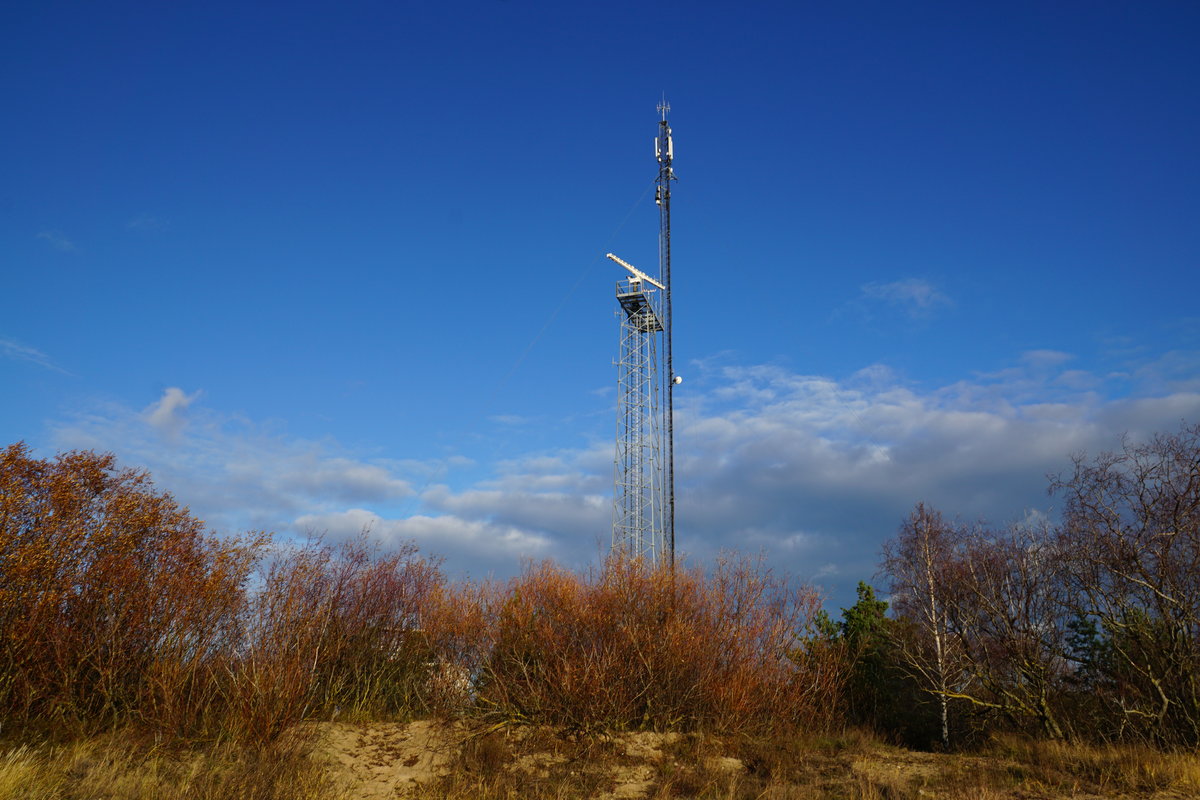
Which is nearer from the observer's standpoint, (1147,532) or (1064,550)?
(1147,532)

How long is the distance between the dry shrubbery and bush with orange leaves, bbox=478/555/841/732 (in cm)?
5

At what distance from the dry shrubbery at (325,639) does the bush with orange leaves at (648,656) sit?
0.05m

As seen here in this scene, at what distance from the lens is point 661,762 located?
52.9 feet

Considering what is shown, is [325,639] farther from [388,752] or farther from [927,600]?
[927,600]

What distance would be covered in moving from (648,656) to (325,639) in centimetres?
787

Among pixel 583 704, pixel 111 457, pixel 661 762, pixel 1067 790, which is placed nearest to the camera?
pixel 1067 790

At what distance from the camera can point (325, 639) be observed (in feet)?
60.7

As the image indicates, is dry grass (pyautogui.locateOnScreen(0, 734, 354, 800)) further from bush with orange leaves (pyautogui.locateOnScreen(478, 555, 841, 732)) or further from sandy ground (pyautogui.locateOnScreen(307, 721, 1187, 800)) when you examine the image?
bush with orange leaves (pyautogui.locateOnScreen(478, 555, 841, 732))

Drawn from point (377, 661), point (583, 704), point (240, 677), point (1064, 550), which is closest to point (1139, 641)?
point (1064, 550)

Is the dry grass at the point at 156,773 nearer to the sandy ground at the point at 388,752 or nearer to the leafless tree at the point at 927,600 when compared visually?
the sandy ground at the point at 388,752

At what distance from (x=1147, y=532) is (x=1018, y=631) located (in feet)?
13.9

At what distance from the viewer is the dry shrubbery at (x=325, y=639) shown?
1580 centimetres

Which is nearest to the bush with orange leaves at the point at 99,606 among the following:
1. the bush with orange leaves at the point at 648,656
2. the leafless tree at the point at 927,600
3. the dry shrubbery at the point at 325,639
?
the dry shrubbery at the point at 325,639

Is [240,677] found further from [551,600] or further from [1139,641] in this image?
[1139,641]
